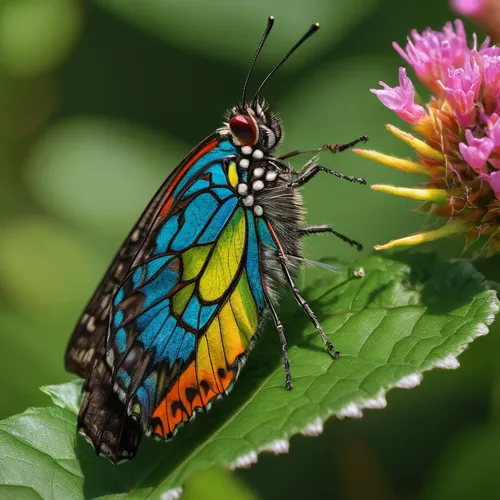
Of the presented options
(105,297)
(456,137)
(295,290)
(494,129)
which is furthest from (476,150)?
(105,297)

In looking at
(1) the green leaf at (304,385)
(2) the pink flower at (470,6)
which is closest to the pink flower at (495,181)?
(1) the green leaf at (304,385)

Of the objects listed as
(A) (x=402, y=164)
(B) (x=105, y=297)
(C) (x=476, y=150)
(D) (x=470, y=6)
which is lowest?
(B) (x=105, y=297)

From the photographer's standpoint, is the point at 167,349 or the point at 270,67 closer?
the point at 167,349

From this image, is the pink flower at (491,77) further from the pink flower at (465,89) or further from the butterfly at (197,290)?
the butterfly at (197,290)

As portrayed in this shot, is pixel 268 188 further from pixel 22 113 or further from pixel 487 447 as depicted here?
pixel 22 113

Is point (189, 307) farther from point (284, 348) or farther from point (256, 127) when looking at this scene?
point (256, 127)

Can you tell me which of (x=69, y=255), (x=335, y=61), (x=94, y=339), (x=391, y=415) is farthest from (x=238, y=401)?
(x=335, y=61)
